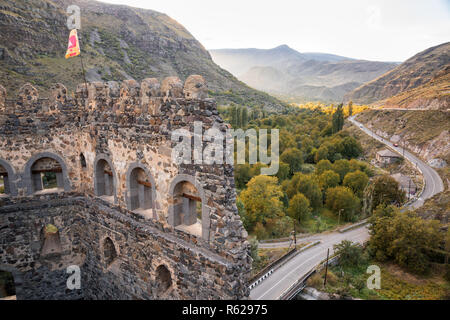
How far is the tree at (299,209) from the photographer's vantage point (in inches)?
1419

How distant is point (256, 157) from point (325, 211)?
13544mm

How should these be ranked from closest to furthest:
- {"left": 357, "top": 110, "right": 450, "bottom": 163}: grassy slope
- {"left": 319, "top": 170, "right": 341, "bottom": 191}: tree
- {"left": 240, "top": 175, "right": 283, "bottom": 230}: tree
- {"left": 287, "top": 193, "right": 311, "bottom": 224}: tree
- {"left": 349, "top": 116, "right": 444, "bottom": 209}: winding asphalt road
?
{"left": 240, "top": 175, "right": 283, "bottom": 230}: tree, {"left": 287, "top": 193, "right": 311, "bottom": 224}: tree, {"left": 349, "top": 116, "right": 444, "bottom": 209}: winding asphalt road, {"left": 319, "top": 170, "right": 341, "bottom": 191}: tree, {"left": 357, "top": 110, "right": 450, "bottom": 163}: grassy slope

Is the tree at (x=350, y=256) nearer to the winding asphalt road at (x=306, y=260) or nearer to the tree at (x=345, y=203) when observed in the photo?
the winding asphalt road at (x=306, y=260)

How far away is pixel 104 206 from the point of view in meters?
10.9

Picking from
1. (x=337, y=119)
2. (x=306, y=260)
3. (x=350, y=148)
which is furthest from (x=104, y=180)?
(x=337, y=119)

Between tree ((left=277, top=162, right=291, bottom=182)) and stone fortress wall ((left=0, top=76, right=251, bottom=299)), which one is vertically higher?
stone fortress wall ((left=0, top=76, right=251, bottom=299))

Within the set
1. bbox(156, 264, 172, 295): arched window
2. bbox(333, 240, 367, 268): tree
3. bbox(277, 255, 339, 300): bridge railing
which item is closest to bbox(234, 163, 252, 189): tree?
bbox(333, 240, 367, 268): tree

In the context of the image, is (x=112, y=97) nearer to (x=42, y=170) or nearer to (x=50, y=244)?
(x=42, y=170)

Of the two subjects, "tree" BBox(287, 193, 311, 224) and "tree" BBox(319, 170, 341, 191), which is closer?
"tree" BBox(287, 193, 311, 224)

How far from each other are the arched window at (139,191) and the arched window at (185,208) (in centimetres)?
135

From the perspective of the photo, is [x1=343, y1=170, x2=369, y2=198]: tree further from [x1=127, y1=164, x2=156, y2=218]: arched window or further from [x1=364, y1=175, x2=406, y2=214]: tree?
[x1=127, y1=164, x2=156, y2=218]: arched window

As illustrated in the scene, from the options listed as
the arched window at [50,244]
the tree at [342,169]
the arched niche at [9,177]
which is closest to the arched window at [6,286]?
the arched window at [50,244]

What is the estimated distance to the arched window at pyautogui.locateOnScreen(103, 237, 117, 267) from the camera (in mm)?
11102

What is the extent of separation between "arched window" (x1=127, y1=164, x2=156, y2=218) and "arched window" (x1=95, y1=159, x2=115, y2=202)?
1604mm
